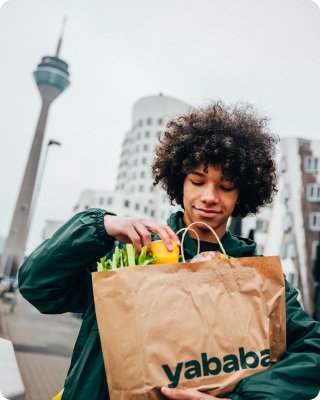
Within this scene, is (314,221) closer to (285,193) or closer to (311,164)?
(285,193)

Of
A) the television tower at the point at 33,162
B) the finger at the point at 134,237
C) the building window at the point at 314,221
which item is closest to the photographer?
the finger at the point at 134,237

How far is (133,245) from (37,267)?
14.1 inches

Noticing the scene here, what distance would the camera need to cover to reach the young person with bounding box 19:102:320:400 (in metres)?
1.25

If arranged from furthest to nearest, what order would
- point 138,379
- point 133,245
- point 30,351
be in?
point 30,351
point 133,245
point 138,379

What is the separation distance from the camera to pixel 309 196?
20562 millimetres

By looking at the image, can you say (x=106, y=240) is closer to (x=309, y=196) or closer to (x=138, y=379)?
(x=138, y=379)

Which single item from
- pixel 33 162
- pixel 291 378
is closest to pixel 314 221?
pixel 291 378

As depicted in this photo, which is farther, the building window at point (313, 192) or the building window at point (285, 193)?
the building window at point (285, 193)

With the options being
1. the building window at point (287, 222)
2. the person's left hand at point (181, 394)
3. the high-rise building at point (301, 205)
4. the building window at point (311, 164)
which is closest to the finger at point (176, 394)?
the person's left hand at point (181, 394)

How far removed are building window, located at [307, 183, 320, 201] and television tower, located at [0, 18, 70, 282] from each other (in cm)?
5713

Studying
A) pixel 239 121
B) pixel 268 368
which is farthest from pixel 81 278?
pixel 239 121

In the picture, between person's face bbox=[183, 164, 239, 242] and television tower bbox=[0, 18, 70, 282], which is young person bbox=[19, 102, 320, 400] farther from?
television tower bbox=[0, 18, 70, 282]

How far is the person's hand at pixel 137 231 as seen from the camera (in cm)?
130

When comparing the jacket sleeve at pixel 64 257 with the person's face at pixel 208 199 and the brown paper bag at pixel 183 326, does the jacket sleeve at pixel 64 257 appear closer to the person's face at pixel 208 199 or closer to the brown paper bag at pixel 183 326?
the brown paper bag at pixel 183 326
